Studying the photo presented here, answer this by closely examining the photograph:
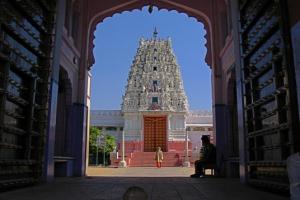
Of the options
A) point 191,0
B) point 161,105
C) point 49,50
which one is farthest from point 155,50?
point 49,50

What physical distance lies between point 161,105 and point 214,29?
24.3 m

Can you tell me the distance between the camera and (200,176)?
9211 mm

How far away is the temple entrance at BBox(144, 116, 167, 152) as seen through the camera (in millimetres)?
33062

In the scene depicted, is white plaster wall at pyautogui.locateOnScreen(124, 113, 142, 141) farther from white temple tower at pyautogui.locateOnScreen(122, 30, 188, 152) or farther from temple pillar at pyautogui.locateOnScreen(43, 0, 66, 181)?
temple pillar at pyautogui.locateOnScreen(43, 0, 66, 181)

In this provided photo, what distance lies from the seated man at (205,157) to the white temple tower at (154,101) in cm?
2298

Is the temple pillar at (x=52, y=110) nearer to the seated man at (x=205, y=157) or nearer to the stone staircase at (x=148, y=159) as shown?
the seated man at (x=205, y=157)

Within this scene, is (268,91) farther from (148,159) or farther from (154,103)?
(154,103)

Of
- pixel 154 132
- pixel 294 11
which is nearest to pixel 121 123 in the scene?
pixel 154 132

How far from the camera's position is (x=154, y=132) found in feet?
112

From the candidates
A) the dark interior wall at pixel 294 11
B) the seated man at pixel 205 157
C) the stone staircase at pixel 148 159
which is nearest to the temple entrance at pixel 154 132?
the stone staircase at pixel 148 159

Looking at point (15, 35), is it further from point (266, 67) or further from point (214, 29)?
point (214, 29)

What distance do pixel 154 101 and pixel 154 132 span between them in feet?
10.2

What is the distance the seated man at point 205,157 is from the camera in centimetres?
938

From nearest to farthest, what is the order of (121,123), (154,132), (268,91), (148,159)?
(268,91) < (148,159) < (154,132) < (121,123)
